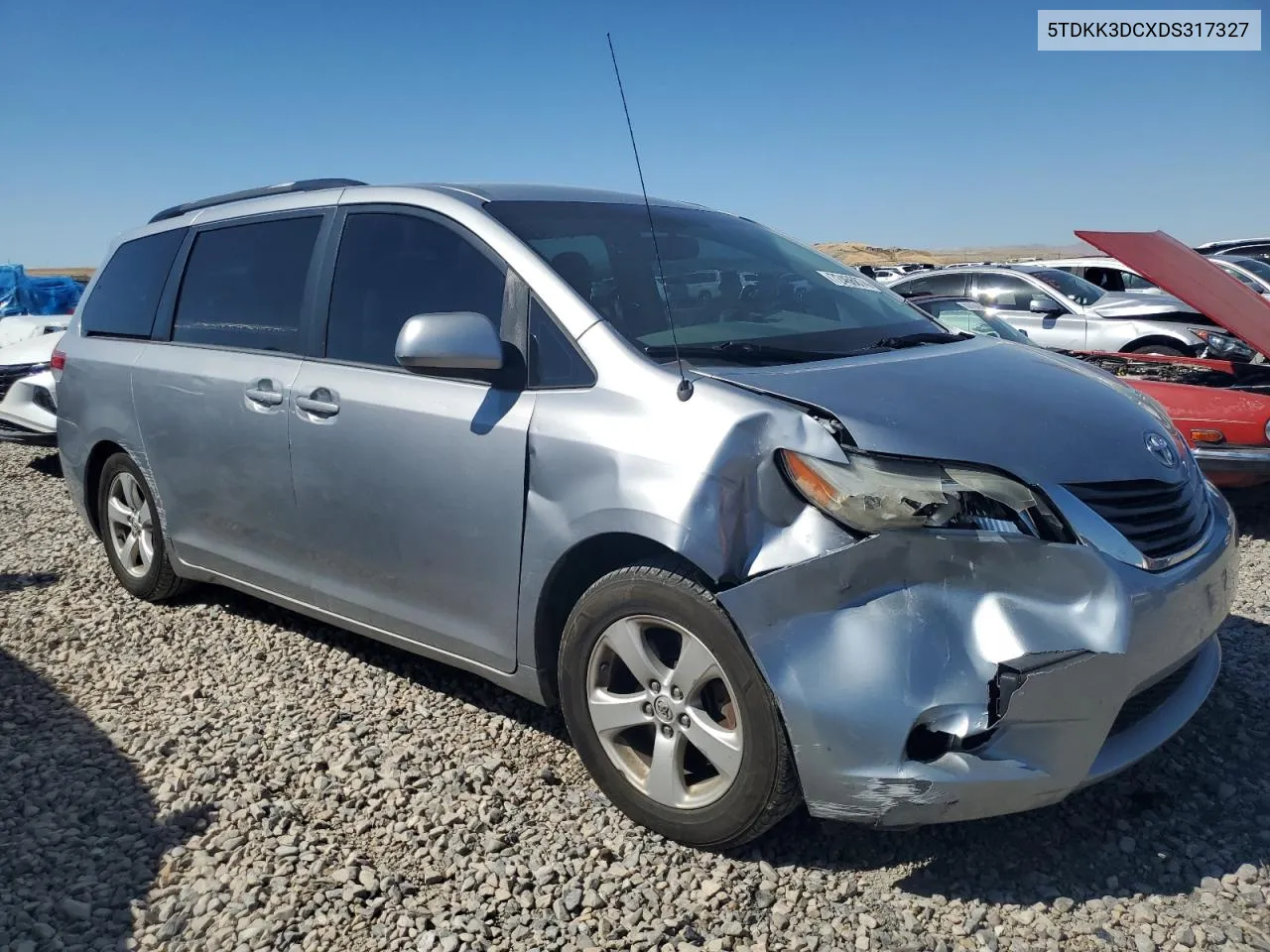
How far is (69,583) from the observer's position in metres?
5.34

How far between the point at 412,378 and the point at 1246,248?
2029cm

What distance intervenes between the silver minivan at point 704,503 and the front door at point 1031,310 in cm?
798

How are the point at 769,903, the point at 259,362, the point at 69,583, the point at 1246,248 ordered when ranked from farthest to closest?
the point at 1246,248 < the point at 69,583 < the point at 259,362 < the point at 769,903

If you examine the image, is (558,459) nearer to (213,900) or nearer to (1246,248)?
(213,900)

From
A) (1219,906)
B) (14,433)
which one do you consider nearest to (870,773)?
(1219,906)

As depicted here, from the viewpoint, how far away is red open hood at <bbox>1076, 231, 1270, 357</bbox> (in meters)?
5.77

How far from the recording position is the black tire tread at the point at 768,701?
2.44 m

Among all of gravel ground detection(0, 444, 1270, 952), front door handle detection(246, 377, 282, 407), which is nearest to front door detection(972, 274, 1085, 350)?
gravel ground detection(0, 444, 1270, 952)

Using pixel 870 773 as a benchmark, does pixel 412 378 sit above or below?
above

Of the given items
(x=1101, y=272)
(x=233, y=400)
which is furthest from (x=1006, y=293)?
(x=233, y=400)

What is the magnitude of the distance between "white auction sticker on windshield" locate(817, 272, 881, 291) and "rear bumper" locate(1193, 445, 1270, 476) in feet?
8.44

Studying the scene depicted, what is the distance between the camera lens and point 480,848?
279 centimetres

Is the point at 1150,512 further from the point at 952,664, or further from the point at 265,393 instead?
the point at 265,393

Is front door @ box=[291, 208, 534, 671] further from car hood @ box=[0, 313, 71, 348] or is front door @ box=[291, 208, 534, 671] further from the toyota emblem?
car hood @ box=[0, 313, 71, 348]
